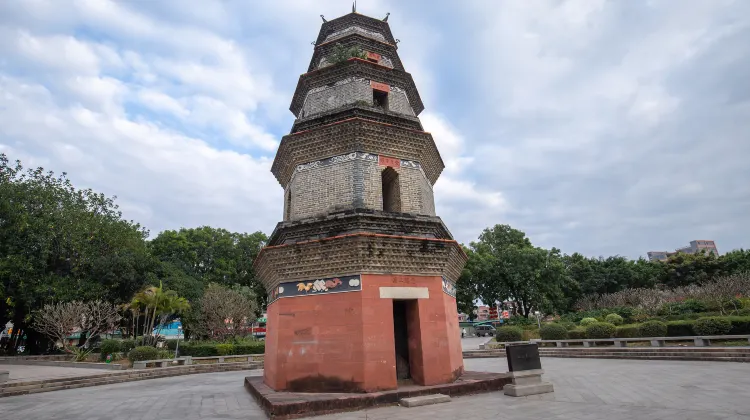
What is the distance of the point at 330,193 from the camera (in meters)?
10.4

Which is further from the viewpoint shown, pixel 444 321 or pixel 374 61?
pixel 374 61

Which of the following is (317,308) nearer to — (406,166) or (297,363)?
(297,363)

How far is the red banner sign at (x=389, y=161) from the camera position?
35.4 ft

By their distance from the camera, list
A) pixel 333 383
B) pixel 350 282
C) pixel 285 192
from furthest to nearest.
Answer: pixel 285 192, pixel 350 282, pixel 333 383

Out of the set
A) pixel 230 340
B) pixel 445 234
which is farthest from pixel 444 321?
pixel 230 340

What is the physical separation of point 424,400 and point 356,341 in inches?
71.1

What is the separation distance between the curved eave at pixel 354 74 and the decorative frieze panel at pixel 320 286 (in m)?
6.06

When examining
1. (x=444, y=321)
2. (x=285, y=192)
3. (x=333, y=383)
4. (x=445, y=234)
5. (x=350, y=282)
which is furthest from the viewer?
(x=285, y=192)

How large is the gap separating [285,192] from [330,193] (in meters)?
2.55

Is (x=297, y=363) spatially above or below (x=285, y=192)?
below

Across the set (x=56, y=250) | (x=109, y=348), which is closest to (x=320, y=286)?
(x=109, y=348)

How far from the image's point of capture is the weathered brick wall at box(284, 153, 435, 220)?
10.2 metres

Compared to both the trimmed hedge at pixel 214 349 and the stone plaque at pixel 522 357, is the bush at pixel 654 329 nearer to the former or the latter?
the stone plaque at pixel 522 357

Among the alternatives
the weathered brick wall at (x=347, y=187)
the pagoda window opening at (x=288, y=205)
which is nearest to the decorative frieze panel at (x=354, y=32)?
the weathered brick wall at (x=347, y=187)
